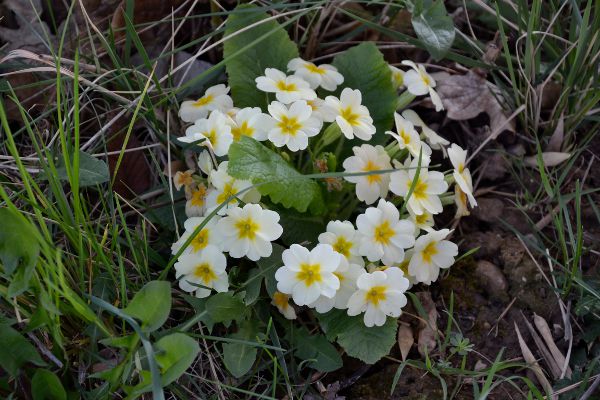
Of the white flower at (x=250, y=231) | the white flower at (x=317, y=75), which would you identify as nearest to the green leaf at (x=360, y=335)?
the white flower at (x=250, y=231)

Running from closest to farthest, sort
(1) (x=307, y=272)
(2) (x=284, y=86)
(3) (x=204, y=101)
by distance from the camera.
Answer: (1) (x=307, y=272) → (2) (x=284, y=86) → (3) (x=204, y=101)

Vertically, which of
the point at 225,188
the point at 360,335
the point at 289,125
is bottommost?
the point at 360,335

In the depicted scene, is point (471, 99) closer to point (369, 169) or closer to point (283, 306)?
point (369, 169)

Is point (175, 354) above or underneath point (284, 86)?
underneath

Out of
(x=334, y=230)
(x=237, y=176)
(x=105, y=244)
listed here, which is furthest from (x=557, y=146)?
(x=105, y=244)

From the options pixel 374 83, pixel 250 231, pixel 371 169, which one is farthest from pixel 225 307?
pixel 374 83

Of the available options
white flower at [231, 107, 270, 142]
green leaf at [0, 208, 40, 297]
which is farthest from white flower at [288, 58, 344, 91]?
green leaf at [0, 208, 40, 297]

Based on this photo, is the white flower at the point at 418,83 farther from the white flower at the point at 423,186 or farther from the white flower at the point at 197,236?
the white flower at the point at 197,236

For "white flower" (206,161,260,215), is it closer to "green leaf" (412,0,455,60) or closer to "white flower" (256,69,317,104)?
"white flower" (256,69,317,104)
